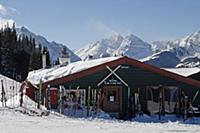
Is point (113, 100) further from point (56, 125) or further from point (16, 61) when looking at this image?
point (16, 61)

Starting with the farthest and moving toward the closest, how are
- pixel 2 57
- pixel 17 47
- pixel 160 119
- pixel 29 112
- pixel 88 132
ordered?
pixel 17 47 < pixel 2 57 < pixel 160 119 < pixel 29 112 < pixel 88 132

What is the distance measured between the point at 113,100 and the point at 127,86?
110cm

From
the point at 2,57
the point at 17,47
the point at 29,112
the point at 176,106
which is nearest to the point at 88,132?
the point at 29,112

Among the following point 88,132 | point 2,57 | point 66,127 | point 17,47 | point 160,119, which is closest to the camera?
point 88,132

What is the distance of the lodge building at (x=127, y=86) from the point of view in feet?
92.0

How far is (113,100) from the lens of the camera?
94.1 ft

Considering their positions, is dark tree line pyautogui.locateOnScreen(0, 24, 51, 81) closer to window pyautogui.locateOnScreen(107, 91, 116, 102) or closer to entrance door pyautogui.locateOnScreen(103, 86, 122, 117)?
window pyautogui.locateOnScreen(107, 91, 116, 102)

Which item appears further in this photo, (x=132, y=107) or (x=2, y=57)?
(x=2, y=57)

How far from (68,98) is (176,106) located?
595 centimetres

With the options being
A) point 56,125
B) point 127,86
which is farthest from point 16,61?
point 56,125

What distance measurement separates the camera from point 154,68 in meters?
28.5

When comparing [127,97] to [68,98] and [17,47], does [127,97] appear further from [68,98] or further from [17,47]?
[17,47]

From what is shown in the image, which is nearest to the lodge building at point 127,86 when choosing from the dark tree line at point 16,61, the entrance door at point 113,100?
the entrance door at point 113,100

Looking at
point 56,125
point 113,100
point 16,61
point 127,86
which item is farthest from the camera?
Result: point 16,61
